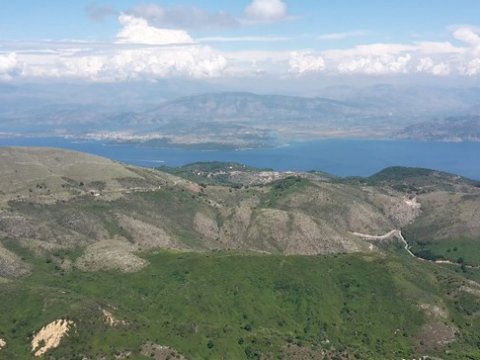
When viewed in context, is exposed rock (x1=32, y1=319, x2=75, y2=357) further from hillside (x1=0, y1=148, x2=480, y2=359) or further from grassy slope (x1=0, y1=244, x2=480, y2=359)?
grassy slope (x1=0, y1=244, x2=480, y2=359)

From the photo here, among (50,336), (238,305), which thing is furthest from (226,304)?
(50,336)

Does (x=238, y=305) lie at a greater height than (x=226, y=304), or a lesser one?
lesser

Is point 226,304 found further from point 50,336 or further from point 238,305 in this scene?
point 50,336

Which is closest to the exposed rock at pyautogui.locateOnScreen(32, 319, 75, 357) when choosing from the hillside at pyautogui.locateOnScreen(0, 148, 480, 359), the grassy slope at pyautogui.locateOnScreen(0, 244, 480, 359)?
the hillside at pyautogui.locateOnScreen(0, 148, 480, 359)

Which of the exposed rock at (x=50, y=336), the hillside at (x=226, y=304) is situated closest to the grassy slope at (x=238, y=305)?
the hillside at (x=226, y=304)

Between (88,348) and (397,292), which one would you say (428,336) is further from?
(88,348)

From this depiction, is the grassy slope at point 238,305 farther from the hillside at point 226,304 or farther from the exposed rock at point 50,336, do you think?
the exposed rock at point 50,336

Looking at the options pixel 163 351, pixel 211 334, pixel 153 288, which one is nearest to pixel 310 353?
pixel 211 334

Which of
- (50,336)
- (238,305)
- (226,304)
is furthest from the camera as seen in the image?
(238,305)
